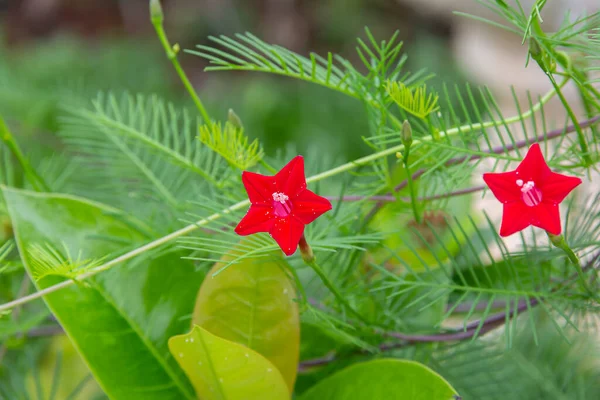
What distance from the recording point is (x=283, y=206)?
220 mm

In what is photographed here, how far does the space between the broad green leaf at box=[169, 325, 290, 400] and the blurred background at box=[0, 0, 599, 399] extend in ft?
0.76

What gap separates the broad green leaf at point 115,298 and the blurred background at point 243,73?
188 mm

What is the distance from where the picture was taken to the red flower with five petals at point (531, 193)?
214 millimetres

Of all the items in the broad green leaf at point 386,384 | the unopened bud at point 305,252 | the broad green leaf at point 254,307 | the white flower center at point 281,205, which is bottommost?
the broad green leaf at point 386,384

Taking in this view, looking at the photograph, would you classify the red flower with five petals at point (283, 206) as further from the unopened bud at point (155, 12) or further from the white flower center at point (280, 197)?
the unopened bud at point (155, 12)

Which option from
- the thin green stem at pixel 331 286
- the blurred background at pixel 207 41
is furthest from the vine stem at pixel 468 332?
the blurred background at pixel 207 41

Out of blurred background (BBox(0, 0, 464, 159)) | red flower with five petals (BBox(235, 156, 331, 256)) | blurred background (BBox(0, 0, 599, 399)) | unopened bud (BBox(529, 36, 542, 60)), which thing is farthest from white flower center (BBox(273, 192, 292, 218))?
blurred background (BBox(0, 0, 464, 159))

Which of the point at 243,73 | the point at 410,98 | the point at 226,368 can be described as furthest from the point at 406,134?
the point at 243,73

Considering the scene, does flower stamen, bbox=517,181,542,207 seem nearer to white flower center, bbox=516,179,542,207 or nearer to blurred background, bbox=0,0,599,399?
white flower center, bbox=516,179,542,207

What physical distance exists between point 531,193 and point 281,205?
Result: 0.09 m

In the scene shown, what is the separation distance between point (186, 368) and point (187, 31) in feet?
4.05

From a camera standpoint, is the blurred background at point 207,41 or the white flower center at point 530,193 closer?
the white flower center at point 530,193

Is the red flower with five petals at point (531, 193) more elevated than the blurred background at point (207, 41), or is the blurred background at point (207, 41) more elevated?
the blurred background at point (207, 41)

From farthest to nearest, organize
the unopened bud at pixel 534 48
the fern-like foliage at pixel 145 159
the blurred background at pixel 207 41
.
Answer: the blurred background at pixel 207 41
the fern-like foliage at pixel 145 159
the unopened bud at pixel 534 48
